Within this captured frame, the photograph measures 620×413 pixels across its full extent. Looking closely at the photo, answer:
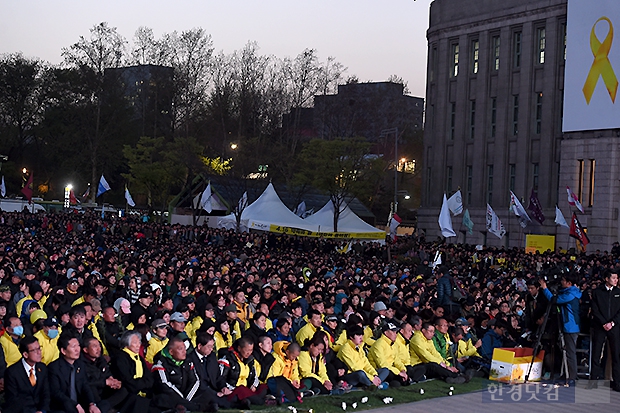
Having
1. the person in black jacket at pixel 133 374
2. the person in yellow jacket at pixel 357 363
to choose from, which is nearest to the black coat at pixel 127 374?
the person in black jacket at pixel 133 374

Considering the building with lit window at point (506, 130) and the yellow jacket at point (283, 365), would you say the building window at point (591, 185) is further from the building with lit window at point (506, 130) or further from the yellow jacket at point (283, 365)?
the yellow jacket at point (283, 365)

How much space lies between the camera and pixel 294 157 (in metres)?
71.3

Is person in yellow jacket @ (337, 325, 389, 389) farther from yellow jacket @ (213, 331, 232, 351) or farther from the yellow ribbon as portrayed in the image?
the yellow ribbon

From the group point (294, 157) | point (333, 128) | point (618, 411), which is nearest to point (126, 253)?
point (618, 411)

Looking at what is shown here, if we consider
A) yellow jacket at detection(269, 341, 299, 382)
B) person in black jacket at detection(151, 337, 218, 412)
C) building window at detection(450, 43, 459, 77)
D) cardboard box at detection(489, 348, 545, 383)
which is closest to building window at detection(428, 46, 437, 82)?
building window at detection(450, 43, 459, 77)

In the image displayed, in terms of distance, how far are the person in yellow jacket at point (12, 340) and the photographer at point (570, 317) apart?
7750mm

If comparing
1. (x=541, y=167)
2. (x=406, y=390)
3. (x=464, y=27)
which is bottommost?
(x=406, y=390)

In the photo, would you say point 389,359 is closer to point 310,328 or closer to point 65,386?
point 310,328

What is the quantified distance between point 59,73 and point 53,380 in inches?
2968

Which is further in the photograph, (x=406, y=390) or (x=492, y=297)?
(x=492, y=297)

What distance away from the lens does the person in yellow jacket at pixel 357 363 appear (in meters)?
13.8

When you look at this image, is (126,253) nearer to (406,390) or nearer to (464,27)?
(406,390)

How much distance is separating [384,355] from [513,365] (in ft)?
6.65

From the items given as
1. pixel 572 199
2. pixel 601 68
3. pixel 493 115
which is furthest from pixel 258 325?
pixel 493 115
